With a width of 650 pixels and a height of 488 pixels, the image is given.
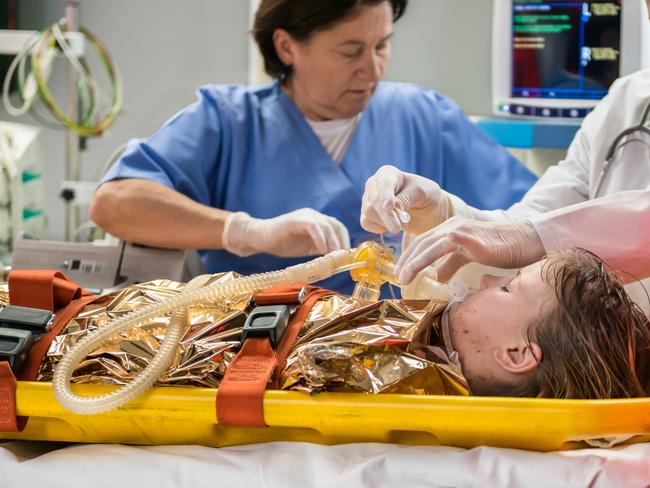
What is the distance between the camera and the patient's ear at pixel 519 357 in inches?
48.5

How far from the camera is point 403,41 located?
3.63m

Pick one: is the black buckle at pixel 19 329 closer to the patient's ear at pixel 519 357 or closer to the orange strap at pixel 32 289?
the orange strap at pixel 32 289

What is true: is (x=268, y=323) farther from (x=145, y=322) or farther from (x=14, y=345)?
(x=14, y=345)

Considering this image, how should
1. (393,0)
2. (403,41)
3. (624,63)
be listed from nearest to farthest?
(393,0) < (624,63) < (403,41)

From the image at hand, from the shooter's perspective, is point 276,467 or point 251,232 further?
point 251,232

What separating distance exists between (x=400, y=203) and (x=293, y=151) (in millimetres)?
762

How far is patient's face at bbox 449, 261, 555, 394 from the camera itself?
127 centimetres

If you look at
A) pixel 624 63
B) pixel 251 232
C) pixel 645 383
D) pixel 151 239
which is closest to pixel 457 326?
pixel 645 383

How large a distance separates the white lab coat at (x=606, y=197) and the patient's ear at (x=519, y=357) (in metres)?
0.27

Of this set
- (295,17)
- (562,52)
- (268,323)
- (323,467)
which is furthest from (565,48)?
(323,467)

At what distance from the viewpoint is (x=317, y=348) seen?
117 cm

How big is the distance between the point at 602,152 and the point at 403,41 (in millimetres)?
1968

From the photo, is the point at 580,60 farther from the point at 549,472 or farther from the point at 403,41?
the point at 549,472

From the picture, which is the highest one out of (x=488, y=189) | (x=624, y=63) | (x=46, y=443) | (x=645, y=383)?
(x=624, y=63)
